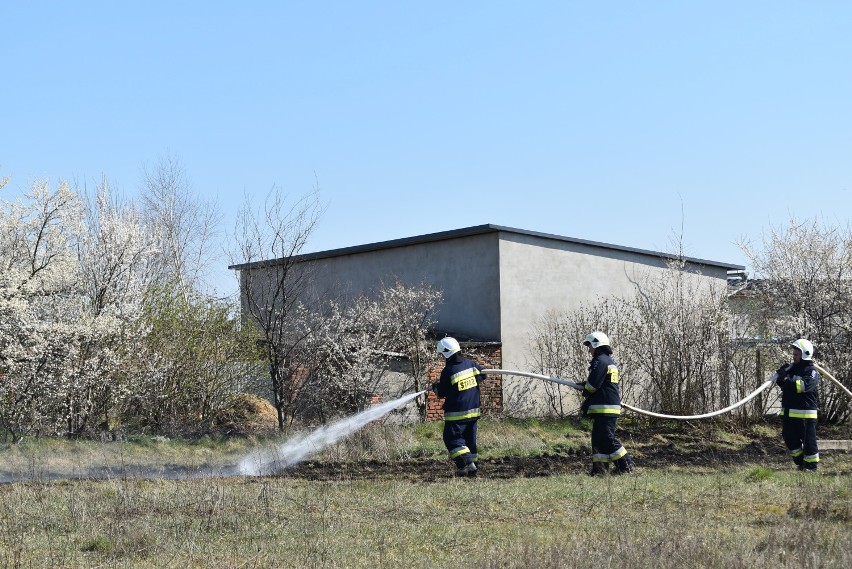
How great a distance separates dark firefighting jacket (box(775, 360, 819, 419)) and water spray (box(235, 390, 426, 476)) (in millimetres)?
5017

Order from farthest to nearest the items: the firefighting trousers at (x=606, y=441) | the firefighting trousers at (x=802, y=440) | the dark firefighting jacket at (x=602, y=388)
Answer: the firefighting trousers at (x=802, y=440)
the firefighting trousers at (x=606, y=441)
the dark firefighting jacket at (x=602, y=388)

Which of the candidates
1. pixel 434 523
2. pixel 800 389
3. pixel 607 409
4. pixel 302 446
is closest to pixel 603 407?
pixel 607 409

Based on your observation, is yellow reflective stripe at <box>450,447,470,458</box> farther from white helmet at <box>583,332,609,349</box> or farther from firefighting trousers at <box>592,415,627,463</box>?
white helmet at <box>583,332,609,349</box>

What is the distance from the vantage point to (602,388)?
11.6 metres

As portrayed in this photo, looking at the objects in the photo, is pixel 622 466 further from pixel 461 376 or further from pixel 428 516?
pixel 428 516

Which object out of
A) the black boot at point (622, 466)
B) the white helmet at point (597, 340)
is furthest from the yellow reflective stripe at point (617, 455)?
the white helmet at point (597, 340)

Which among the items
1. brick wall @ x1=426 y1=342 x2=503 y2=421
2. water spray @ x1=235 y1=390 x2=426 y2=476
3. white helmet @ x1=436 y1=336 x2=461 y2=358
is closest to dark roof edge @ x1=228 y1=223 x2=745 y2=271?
brick wall @ x1=426 y1=342 x2=503 y2=421

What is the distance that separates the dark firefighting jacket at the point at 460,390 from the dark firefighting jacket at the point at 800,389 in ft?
14.2

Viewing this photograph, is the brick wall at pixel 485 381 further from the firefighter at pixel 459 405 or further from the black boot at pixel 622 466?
the black boot at pixel 622 466

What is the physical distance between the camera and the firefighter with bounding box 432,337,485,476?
11805mm

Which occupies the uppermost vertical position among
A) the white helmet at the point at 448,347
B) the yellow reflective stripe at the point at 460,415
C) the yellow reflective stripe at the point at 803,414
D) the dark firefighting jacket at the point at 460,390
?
the white helmet at the point at 448,347

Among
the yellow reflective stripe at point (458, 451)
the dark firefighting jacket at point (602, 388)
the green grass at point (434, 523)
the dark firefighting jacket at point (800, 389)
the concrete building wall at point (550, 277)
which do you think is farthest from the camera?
the concrete building wall at point (550, 277)

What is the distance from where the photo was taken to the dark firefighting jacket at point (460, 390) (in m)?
11.8

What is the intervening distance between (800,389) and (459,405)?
4.71m
